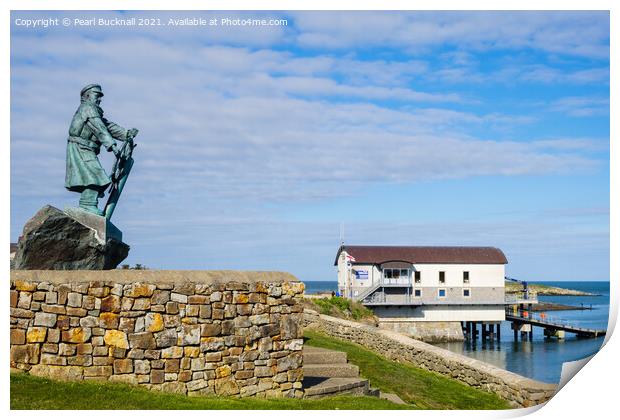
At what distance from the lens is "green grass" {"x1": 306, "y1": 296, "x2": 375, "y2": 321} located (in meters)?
28.2

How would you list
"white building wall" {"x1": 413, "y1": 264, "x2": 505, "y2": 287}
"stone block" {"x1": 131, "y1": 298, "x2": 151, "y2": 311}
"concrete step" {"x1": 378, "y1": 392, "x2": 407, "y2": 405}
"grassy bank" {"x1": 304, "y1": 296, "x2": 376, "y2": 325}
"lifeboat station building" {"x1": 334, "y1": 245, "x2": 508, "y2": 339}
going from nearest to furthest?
"stone block" {"x1": 131, "y1": 298, "x2": 151, "y2": 311}
"concrete step" {"x1": 378, "y1": 392, "x2": 407, "y2": 405}
"grassy bank" {"x1": 304, "y1": 296, "x2": 376, "y2": 325}
"lifeboat station building" {"x1": 334, "y1": 245, "x2": 508, "y2": 339}
"white building wall" {"x1": 413, "y1": 264, "x2": 505, "y2": 287}

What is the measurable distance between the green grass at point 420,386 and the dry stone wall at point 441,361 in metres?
0.24

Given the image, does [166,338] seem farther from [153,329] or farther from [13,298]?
[13,298]

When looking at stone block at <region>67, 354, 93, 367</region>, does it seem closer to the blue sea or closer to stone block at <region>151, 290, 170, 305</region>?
stone block at <region>151, 290, 170, 305</region>

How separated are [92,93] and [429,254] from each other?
42.8m

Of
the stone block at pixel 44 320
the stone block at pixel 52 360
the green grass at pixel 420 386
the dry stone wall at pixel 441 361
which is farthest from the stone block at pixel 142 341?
the dry stone wall at pixel 441 361

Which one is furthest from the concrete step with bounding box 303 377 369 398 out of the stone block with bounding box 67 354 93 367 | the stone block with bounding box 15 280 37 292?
the stone block with bounding box 15 280 37 292

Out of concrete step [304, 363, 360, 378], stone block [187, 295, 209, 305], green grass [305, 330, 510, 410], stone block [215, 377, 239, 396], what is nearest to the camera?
stone block [187, 295, 209, 305]

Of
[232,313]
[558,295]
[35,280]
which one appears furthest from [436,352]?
[558,295]

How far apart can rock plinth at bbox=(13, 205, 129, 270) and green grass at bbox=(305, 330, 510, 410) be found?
6.24 meters

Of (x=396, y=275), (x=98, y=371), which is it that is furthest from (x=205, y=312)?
(x=396, y=275)

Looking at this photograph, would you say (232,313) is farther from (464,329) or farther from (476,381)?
(464,329)

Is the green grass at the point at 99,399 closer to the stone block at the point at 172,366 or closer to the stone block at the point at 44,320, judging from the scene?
the stone block at the point at 172,366

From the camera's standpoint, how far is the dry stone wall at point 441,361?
13.3 metres
